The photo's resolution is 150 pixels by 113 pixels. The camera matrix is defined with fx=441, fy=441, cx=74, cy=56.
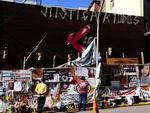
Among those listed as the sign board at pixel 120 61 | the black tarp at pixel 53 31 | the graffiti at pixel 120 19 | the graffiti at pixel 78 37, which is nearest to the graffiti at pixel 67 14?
the black tarp at pixel 53 31

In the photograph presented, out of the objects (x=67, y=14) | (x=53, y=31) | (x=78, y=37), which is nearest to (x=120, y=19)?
(x=78, y=37)

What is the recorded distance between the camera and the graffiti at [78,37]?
26734 millimetres

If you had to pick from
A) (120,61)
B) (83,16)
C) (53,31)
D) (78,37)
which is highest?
(83,16)

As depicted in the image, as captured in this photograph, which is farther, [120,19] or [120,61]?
[120,19]

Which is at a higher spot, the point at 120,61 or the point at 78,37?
the point at 78,37

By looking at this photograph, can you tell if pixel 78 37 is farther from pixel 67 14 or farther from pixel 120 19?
pixel 120 19

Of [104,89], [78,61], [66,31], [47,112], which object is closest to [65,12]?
[66,31]

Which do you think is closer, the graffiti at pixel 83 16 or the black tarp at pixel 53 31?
the black tarp at pixel 53 31

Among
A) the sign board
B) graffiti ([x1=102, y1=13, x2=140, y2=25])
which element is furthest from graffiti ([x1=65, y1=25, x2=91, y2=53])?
the sign board

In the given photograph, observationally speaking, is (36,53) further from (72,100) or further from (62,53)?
(72,100)

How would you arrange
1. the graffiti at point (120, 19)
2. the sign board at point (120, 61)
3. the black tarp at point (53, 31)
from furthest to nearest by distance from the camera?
the graffiti at point (120, 19), the sign board at point (120, 61), the black tarp at point (53, 31)

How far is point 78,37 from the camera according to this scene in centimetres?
2698

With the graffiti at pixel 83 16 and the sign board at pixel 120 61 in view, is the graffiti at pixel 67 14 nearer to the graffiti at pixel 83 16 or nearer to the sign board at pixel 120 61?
the graffiti at pixel 83 16

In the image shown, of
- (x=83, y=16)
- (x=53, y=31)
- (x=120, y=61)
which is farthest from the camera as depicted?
(x=120, y=61)
